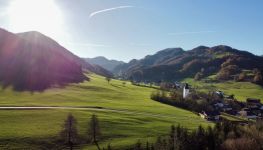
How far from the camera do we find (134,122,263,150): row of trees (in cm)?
8407

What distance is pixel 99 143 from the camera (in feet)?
277

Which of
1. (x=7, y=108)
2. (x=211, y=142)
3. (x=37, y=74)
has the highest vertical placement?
(x=37, y=74)

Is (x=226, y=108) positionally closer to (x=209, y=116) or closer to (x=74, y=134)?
(x=209, y=116)

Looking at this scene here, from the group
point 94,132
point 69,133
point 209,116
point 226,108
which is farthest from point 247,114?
point 69,133

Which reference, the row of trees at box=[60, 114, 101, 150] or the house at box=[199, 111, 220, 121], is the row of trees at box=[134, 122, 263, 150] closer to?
the row of trees at box=[60, 114, 101, 150]

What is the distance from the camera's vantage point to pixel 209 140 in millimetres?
95250

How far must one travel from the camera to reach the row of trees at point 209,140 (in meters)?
84.1

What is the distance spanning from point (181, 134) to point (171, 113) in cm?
4803

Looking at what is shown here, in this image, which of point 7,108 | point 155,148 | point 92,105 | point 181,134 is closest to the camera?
point 155,148

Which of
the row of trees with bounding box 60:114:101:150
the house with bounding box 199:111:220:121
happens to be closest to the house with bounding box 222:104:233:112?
the house with bounding box 199:111:220:121

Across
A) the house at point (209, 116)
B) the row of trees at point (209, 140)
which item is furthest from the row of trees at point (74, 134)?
the house at point (209, 116)

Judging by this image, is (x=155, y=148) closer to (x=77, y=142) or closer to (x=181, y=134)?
(x=181, y=134)

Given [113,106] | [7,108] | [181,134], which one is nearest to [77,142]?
[181,134]

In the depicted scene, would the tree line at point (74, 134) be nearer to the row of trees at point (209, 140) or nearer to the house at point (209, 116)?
the row of trees at point (209, 140)
